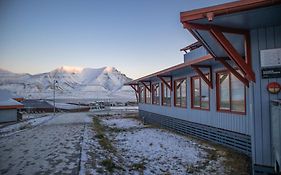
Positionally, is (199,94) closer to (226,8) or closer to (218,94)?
(218,94)

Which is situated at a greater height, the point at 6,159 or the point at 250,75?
the point at 250,75

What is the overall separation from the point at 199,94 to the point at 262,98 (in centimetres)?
562

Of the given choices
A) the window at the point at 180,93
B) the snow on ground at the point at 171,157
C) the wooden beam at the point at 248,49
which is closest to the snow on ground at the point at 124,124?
the window at the point at 180,93

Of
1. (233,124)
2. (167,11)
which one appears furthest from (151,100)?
(233,124)

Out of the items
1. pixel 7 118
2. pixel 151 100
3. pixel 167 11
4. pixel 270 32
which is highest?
pixel 167 11

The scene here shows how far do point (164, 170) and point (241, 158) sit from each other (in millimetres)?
2754

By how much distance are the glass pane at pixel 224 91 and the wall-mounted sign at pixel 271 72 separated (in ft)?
11.9

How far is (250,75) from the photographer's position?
5.10 m

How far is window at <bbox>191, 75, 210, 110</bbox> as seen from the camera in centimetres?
1006

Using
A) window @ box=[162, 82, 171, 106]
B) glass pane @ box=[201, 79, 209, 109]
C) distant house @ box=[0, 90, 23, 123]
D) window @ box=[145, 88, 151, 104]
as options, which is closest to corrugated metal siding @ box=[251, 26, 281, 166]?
glass pane @ box=[201, 79, 209, 109]

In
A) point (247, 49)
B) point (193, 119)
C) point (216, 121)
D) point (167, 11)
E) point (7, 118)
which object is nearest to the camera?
point (247, 49)

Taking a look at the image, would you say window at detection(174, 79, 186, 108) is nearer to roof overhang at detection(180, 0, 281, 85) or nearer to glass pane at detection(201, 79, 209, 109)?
glass pane at detection(201, 79, 209, 109)

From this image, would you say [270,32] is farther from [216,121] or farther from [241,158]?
[216,121]

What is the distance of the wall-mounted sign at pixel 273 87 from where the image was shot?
481cm
